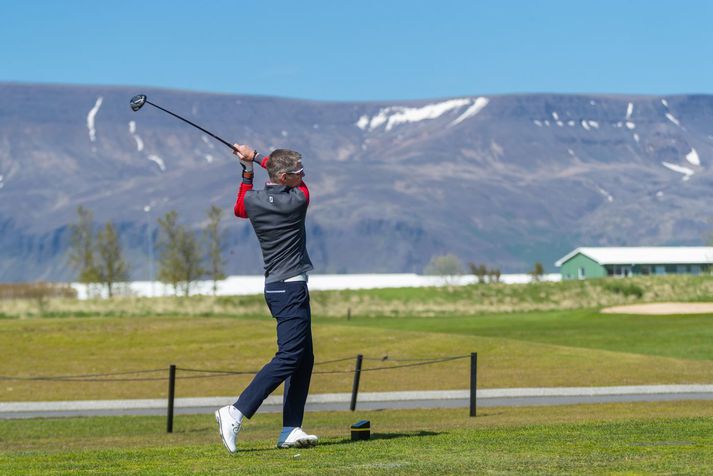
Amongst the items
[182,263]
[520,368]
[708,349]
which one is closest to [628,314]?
[708,349]

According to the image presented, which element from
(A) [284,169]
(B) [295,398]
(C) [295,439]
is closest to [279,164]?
(A) [284,169]

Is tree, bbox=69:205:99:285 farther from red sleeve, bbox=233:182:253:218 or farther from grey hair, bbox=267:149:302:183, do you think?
grey hair, bbox=267:149:302:183

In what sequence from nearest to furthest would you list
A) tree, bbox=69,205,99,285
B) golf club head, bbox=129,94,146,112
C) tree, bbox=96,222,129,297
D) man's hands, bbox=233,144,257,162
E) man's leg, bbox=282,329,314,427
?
1. man's leg, bbox=282,329,314,427
2. man's hands, bbox=233,144,257,162
3. golf club head, bbox=129,94,146,112
4. tree, bbox=69,205,99,285
5. tree, bbox=96,222,129,297

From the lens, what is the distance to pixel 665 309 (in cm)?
6350

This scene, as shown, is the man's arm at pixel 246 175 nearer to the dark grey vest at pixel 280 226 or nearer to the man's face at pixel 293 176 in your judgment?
the dark grey vest at pixel 280 226

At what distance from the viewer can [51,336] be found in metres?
44.0

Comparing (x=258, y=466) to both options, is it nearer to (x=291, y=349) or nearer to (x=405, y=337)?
(x=291, y=349)

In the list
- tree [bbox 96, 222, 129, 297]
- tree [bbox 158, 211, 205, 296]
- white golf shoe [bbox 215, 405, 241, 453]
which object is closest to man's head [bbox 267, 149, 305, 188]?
white golf shoe [bbox 215, 405, 241, 453]

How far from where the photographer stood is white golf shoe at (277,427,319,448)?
12.9 meters

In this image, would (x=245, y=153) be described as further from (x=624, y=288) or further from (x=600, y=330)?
(x=624, y=288)

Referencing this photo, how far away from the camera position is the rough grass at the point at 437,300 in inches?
2913

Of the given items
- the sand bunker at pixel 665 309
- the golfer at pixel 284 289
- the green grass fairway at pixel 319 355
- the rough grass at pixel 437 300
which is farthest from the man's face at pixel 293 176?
the rough grass at pixel 437 300

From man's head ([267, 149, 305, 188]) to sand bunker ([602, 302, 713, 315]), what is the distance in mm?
50622

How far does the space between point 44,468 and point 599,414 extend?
11.0m
